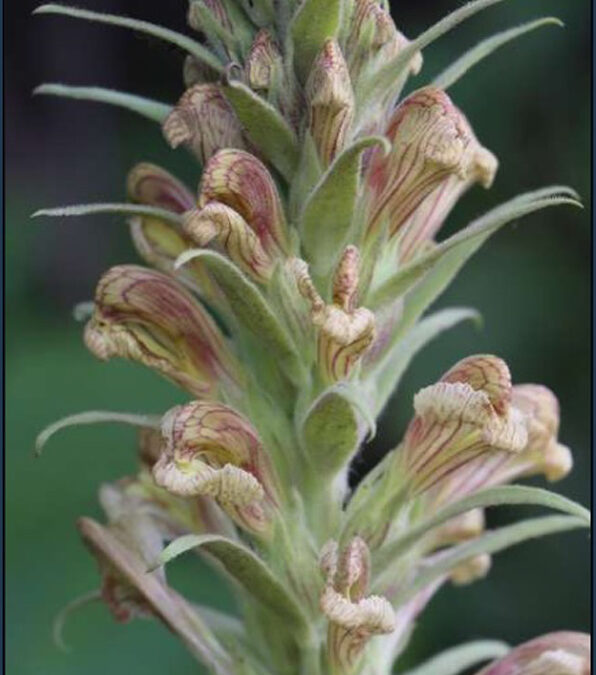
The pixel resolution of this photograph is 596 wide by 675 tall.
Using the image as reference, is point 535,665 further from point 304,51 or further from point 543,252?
point 543,252

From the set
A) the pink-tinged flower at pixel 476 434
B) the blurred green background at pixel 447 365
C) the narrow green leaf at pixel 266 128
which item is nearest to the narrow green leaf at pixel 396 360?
the pink-tinged flower at pixel 476 434

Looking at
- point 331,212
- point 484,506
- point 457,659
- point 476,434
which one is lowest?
point 457,659

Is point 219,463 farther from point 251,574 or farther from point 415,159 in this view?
point 415,159

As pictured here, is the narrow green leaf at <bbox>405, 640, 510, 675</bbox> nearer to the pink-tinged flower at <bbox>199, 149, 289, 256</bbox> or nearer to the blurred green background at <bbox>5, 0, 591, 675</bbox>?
the pink-tinged flower at <bbox>199, 149, 289, 256</bbox>

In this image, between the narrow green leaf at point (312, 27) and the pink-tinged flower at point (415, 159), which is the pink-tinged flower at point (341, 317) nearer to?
the pink-tinged flower at point (415, 159)

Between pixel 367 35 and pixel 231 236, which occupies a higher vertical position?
pixel 367 35

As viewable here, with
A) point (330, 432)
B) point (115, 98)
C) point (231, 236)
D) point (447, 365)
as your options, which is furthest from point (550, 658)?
point (447, 365)
